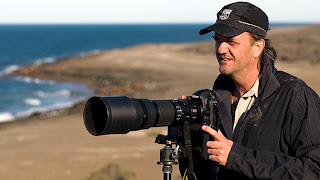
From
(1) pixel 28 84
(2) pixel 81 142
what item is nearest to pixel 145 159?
(2) pixel 81 142

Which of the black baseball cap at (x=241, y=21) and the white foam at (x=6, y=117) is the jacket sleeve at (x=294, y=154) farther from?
the white foam at (x=6, y=117)

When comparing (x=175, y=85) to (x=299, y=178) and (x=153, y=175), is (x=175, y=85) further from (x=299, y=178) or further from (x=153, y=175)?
(x=299, y=178)

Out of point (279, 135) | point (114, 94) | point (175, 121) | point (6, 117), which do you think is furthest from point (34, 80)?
point (279, 135)

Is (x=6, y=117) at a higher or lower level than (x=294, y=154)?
lower

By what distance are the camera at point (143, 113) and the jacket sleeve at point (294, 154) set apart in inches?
13.2

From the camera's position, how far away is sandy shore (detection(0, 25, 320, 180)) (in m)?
8.45

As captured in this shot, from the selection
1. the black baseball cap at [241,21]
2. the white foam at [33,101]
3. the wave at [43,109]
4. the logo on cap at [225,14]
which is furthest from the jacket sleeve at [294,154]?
the white foam at [33,101]

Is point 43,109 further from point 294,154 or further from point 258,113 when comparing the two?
point 294,154

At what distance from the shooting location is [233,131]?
2705 mm

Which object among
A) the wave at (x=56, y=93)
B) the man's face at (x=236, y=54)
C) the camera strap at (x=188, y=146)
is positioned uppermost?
the man's face at (x=236, y=54)

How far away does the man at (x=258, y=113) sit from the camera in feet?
7.66

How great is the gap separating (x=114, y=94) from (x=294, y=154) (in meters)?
18.4

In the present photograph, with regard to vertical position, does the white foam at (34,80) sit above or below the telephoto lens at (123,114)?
below

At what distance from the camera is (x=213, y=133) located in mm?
2453
